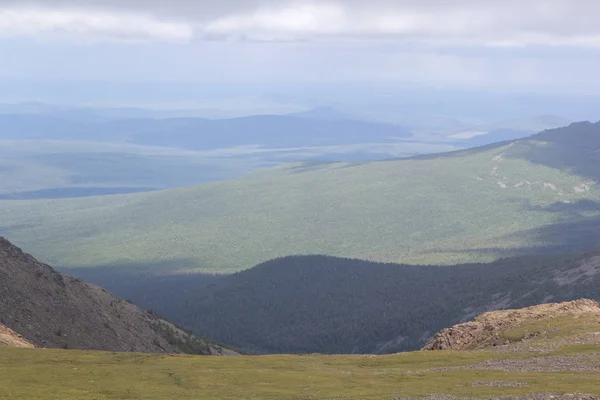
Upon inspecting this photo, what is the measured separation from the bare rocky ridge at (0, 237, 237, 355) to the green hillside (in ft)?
46.4

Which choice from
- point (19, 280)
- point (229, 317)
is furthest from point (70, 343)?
point (229, 317)

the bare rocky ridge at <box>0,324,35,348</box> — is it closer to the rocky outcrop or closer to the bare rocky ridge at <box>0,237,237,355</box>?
the bare rocky ridge at <box>0,237,237,355</box>

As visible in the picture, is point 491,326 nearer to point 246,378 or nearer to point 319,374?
point 319,374

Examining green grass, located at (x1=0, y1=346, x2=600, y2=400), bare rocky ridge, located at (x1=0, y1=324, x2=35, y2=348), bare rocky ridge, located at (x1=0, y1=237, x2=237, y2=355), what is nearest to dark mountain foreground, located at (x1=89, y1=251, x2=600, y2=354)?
bare rocky ridge, located at (x1=0, y1=237, x2=237, y2=355)

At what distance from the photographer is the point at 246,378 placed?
161ft

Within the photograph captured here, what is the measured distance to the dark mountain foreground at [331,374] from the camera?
1690 inches

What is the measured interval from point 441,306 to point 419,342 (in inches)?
737

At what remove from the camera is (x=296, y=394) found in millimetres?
43875

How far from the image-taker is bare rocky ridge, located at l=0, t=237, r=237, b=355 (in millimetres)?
69812

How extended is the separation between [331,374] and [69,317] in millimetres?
33190

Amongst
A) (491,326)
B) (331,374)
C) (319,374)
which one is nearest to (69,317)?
(319,374)

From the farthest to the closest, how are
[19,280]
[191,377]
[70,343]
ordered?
[19,280]
[70,343]
[191,377]

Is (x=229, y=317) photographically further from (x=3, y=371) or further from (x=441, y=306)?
(x=3, y=371)

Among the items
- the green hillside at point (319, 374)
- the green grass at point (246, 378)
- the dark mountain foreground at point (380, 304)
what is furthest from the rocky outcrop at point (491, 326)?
the dark mountain foreground at point (380, 304)
